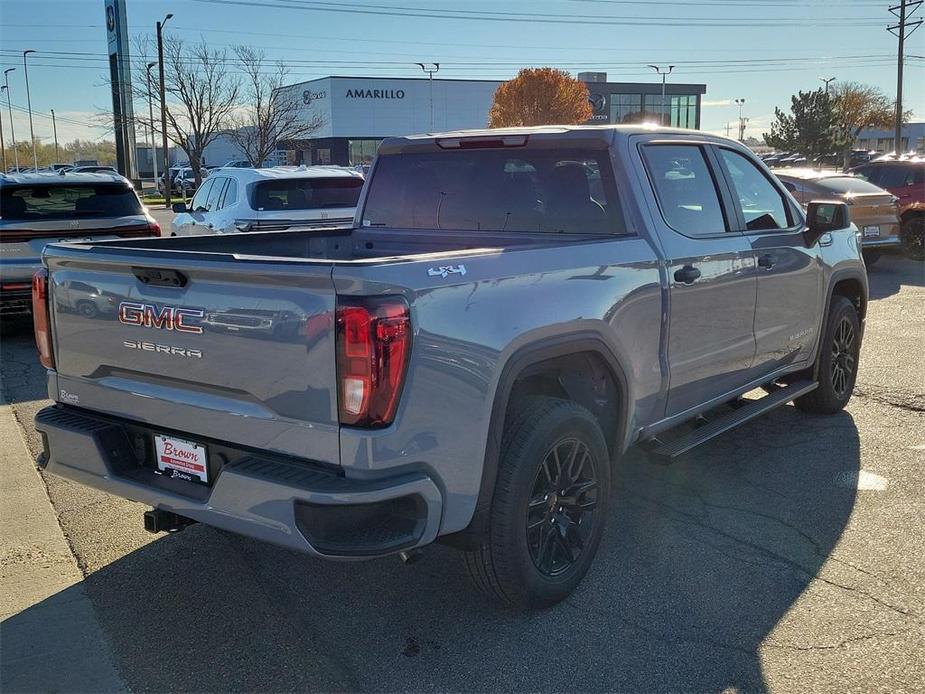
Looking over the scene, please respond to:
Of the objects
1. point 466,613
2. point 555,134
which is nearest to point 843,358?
point 555,134

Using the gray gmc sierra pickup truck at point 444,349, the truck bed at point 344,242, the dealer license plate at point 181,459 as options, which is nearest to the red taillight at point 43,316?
the gray gmc sierra pickup truck at point 444,349

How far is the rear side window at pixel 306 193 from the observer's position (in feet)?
35.9

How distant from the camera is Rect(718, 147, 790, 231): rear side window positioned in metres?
4.96

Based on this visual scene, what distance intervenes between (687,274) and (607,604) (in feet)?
5.27

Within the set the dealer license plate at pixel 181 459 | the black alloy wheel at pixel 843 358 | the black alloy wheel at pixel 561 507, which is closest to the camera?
the dealer license plate at pixel 181 459

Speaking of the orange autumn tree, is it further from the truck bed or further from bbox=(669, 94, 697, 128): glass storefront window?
the truck bed

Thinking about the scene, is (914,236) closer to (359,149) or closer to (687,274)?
(687,274)

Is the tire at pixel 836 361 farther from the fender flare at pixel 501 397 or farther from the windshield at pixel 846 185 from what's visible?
the windshield at pixel 846 185

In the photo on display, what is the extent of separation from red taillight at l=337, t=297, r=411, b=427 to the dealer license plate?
28.3 inches

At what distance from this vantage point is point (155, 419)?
328 cm

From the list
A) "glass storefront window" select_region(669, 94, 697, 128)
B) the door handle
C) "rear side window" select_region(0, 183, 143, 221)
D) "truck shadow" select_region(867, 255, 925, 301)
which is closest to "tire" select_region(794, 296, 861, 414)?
the door handle

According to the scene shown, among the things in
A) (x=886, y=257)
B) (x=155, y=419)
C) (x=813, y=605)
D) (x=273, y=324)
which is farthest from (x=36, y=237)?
(x=886, y=257)

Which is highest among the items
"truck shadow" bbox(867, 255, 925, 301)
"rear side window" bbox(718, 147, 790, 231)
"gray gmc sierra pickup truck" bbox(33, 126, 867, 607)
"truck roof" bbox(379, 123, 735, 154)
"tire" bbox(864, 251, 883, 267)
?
"truck roof" bbox(379, 123, 735, 154)

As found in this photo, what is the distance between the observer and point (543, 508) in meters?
3.48
